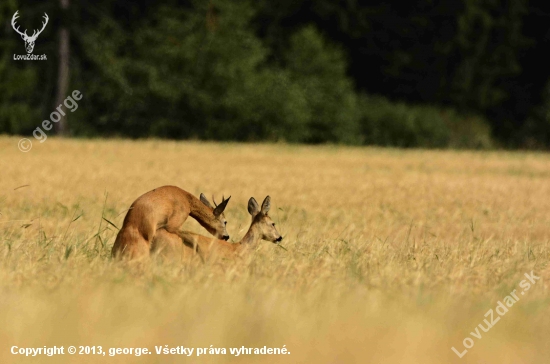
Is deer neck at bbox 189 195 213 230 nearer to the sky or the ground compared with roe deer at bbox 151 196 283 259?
nearer to the sky

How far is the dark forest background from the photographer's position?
36.2 meters

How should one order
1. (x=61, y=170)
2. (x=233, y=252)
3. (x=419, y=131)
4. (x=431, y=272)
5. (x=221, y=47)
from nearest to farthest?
(x=431, y=272), (x=233, y=252), (x=61, y=170), (x=221, y=47), (x=419, y=131)

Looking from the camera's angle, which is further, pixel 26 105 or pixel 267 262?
pixel 26 105

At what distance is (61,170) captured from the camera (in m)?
18.1

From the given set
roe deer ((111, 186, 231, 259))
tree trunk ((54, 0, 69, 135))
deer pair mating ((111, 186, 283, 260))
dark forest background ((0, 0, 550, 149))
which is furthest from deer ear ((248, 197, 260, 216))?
tree trunk ((54, 0, 69, 135))

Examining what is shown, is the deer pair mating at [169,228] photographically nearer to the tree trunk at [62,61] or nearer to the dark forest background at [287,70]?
the dark forest background at [287,70]

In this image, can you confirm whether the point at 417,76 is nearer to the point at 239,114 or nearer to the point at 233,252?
the point at 239,114

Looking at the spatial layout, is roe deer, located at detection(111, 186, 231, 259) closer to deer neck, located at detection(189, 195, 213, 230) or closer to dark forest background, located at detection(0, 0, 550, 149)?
deer neck, located at detection(189, 195, 213, 230)

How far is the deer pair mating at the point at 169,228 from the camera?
6555 millimetres

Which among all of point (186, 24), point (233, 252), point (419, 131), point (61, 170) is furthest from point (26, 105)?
point (233, 252)

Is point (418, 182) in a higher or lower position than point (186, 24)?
lower

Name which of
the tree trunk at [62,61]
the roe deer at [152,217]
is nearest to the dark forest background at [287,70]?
the tree trunk at [62,61]

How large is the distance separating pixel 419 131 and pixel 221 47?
9.91 m

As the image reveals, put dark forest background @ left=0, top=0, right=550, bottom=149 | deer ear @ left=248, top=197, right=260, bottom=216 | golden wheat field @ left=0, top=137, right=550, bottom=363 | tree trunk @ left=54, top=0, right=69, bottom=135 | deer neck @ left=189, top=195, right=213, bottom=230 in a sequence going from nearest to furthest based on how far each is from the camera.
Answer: golden wheat field @ left=0, top=137, right=550, bottom=363 → deer neck @ left=189, top=195, right=213, bottom=230 → deer ear @ left=248, top=197, right=260, bottom=216 → tree trunk @ left=54, top=0, right=69, bottom=135 → dark forest background @ left=0, top=0, right=550, bottom=149
